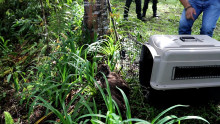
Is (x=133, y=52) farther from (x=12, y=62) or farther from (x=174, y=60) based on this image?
(x=12, y=62)

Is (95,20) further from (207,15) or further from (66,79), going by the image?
(207,15)

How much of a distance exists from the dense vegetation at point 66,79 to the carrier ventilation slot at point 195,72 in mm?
295

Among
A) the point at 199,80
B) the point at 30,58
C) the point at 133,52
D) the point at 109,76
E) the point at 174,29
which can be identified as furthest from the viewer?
the point at 174,29

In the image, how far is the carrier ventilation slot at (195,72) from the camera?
1526 millimetres

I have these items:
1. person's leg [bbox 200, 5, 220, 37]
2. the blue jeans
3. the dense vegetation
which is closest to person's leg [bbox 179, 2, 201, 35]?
the blue jeans

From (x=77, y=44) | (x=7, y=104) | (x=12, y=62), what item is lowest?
(x=7, y=104)

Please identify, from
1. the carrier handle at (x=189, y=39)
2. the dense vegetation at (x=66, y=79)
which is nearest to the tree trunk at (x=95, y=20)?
the dense vegetation at (x=66, y=79)

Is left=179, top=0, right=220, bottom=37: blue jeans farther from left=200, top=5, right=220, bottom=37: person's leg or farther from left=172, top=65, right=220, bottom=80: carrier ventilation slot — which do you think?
left=172, top=65, right=220, bottom=80: carrier ventilation slot

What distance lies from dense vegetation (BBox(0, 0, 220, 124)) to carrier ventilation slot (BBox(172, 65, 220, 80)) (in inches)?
11.6

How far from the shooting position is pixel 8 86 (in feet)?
7.72

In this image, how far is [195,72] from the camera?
5.13 ft

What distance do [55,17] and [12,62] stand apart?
1086 millimetres

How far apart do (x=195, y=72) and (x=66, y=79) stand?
3.83 ft

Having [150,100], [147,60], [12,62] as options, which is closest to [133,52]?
[147,60]
